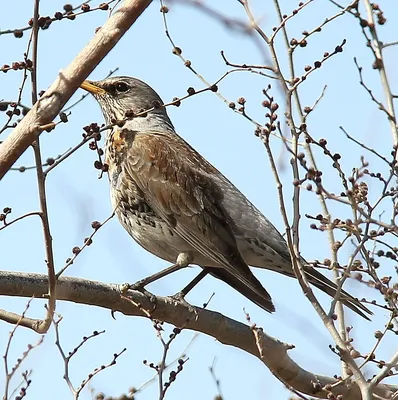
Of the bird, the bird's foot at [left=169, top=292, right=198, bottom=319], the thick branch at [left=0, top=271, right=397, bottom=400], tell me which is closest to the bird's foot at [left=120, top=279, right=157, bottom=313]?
the thick branch at [left=0, top=271, right=397, bottom=400]

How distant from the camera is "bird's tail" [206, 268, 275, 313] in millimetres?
7387

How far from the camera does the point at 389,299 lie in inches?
186

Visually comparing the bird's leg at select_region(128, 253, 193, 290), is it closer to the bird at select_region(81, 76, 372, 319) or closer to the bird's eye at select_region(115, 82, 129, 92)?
the bird at select_region(81, 76, 372, 319)

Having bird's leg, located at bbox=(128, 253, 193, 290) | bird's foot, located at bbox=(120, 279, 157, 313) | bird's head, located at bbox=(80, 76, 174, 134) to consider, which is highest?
bird's head, located at bbox=(80, 76, 174, 134)

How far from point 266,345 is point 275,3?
8.29 feet

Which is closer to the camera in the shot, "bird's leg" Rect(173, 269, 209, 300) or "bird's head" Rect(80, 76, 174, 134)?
"bird's leg" Rect(173, 269, 209, 300)

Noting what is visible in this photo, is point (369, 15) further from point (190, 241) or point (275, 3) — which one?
point (190, 241)

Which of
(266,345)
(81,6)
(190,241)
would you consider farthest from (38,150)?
(190,241)

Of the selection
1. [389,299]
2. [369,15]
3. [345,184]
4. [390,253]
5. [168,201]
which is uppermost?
[168,201]

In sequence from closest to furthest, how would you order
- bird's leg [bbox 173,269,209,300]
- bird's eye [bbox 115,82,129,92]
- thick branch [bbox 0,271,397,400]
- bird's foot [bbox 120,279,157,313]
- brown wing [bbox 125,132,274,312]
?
1. thick branch [bbox 0,271,397,400]
2. bird's foot [bbox 120,279,157,313]
3. bird's leg [bbox 173,269,209,300]
4. brown wing [bbox 125,132,274,312]
5. bird's eye [bbox 115,82,129,92]

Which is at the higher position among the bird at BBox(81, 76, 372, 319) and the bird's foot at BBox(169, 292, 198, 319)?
the bird at BBox(81, 76, 372, 319)

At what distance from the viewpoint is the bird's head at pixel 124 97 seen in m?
8.91

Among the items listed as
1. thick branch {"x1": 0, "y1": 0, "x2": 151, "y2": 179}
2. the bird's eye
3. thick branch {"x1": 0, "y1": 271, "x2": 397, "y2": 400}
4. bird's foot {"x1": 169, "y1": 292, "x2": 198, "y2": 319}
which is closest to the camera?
thick branch {"x1": 0, "y1": 0, "x2": 151, "y2": 179}

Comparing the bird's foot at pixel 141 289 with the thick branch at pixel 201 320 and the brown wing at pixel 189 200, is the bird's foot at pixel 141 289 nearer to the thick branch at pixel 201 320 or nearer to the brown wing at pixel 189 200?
the thick branch at pixel 201 320
